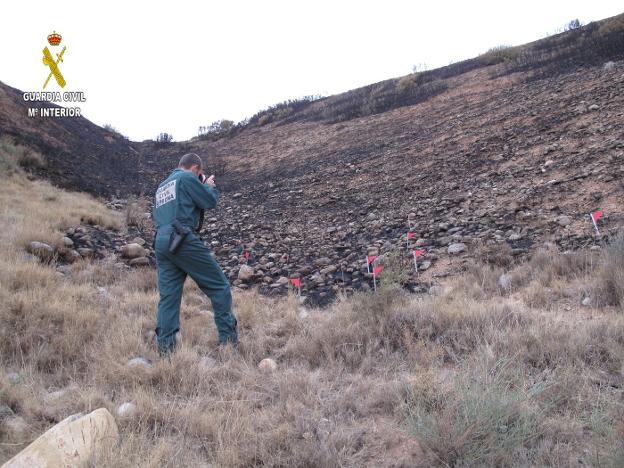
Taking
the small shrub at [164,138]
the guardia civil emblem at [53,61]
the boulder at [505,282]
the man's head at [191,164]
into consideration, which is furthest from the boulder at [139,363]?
the small shrub at [164,138]

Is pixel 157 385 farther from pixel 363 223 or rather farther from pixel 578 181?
pixel 578 181

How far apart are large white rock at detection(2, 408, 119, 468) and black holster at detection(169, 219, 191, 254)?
4.89 ft

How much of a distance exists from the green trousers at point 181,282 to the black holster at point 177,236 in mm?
40

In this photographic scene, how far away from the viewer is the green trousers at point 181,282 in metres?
3.47

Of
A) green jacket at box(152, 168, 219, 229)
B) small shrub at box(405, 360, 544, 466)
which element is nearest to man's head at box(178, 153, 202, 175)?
green jacket at box(152, 168, 219, 229)

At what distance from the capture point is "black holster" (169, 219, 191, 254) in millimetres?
3418

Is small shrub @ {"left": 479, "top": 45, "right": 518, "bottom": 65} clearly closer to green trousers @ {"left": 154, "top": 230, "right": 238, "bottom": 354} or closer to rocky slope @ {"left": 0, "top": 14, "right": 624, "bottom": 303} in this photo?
rocky slope @ {"left": 0, "top": 14, "right": 624, "bottom": 303}

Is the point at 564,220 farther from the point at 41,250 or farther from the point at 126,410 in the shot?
the point at 41,250

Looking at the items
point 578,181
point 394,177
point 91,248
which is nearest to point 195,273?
point 91,248

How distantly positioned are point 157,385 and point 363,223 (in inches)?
185

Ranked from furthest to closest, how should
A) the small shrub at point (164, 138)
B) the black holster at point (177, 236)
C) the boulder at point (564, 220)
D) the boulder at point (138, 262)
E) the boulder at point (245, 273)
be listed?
the small shrub at point (164, 138) < the boulder at point (138, 262) < the boulder at point (245, 273) < the boulder at point (564, 220) < the black holster at point (177, 236)

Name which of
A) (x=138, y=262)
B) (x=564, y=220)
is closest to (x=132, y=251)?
(x=138, y=262)

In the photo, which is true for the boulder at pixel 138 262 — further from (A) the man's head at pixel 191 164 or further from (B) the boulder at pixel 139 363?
(B) the boulder at pixel 139 363

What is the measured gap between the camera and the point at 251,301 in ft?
15.0
